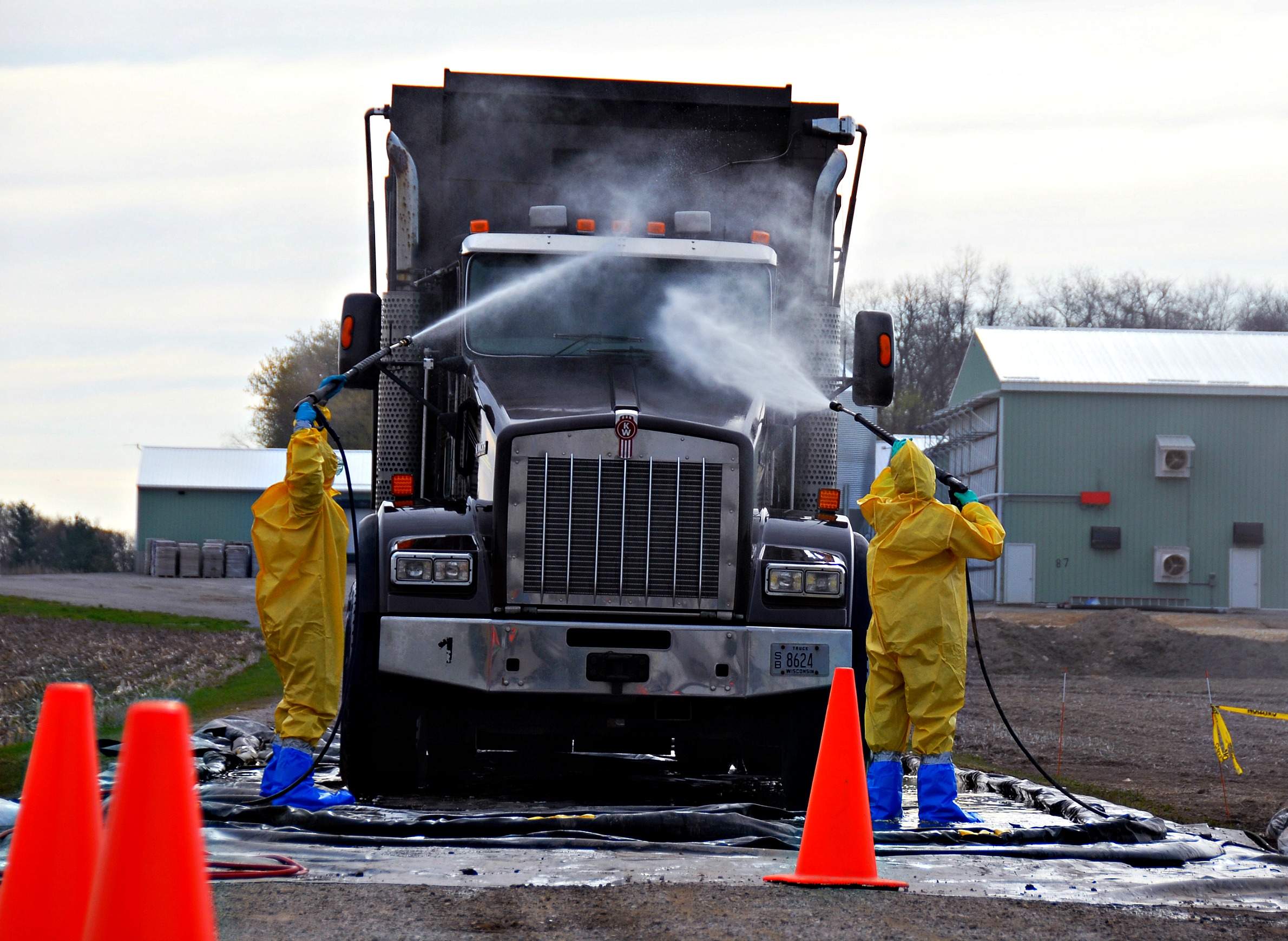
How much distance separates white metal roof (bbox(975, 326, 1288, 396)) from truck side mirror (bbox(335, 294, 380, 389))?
33.0m

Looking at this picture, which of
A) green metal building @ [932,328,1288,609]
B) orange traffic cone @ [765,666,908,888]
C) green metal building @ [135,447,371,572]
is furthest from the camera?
green metal building @ [135,447,371,572]

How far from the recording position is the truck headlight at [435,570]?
7441 mm

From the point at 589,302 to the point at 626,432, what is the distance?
5.20ft

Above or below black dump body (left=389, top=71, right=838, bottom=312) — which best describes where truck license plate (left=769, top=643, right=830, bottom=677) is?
below

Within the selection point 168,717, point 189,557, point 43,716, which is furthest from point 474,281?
point 189,557

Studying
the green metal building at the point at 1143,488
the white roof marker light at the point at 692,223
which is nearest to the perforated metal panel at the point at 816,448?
the white roof marker light at the point at 692,223

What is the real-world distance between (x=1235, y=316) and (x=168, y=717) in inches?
2952

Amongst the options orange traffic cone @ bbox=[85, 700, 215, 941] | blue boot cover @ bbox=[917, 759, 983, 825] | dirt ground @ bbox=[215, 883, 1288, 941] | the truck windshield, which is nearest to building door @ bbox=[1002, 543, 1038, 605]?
the truck windshield

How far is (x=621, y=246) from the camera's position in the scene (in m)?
8.99

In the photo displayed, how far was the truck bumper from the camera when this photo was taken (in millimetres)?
7363

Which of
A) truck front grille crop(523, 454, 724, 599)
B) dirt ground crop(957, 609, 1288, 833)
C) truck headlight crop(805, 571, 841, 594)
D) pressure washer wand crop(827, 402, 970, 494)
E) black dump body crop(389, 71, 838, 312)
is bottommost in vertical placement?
dirt ground crop(957, 609, 1288, 833)

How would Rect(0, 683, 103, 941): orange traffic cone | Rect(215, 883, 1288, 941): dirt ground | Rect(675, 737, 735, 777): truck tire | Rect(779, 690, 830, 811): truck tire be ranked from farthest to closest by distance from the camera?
Rect(675, 737, 735, 777): truck tire, Rect(779, 690, 830, 811): truck tire, Rect(215, 883, 1288, 941): dirt ground, Rect(0, 683, 103, 941): orange traffic cone

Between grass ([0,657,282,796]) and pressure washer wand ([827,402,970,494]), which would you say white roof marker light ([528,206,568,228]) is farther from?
grass ([0,657,282,796])

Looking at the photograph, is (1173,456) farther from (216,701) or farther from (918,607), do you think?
(918,607)
